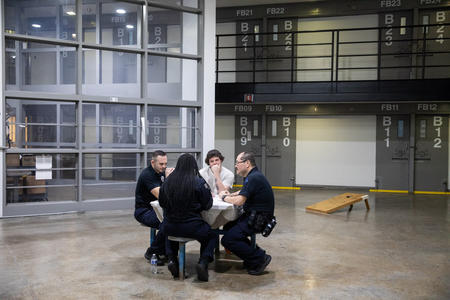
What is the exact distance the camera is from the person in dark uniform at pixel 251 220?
13.7ft

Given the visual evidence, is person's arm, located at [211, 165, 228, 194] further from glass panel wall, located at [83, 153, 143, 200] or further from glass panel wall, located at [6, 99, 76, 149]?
glass panel wall, located at [83, 153, 143, 200]

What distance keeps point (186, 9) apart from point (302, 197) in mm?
5082

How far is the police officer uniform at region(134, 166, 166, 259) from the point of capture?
449 cm

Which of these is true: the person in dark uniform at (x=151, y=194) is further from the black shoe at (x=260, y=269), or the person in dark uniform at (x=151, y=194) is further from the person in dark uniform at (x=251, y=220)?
the black shoe at (x=260, y=269)

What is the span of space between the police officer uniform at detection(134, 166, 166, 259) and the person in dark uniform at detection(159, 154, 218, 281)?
1.57 ft

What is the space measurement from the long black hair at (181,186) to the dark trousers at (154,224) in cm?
67

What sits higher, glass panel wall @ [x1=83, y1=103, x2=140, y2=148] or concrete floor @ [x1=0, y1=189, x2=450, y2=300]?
glass panel wall @ [x1=83, y1=103, x2=140, y2=148]

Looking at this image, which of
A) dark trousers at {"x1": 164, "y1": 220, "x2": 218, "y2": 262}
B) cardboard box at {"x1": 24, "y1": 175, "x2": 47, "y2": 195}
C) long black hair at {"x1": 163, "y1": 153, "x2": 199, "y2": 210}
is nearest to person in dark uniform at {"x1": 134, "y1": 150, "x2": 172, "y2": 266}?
dark trousers at {"x1": 164, "y1": 220, "x2": 218, "y2": 262}

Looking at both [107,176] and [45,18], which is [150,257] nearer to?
[45,18]

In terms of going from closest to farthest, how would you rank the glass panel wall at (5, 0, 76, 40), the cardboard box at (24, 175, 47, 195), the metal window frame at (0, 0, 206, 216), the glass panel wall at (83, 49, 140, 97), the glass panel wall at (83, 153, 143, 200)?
the metal window frame at (0, 0, 206, 216)
the cardboard box at (24, 175, 47, 195)
the glass panel wall at (5, 0, 76, 40)
the glass panel wall at (83, 49, 140, 97)
the glass panel wall at (83, 153, 143, 200)

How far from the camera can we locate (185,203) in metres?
3.81

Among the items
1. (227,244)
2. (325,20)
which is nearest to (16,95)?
(227,244)

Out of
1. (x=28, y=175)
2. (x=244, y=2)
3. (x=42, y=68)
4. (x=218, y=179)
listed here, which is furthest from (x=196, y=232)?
(x=244, y=2)

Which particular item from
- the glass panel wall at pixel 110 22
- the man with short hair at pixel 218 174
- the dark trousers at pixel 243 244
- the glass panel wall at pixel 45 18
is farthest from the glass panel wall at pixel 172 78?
the dark trousers at pixel 243 244
